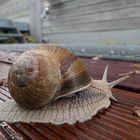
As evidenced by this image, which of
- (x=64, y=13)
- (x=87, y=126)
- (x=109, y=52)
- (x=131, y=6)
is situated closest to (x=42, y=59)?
(x=87, y=126)

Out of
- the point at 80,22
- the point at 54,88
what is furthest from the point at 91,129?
the point at 80,22

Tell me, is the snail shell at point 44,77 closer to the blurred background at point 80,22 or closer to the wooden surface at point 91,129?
the wooden surface at point 91,129

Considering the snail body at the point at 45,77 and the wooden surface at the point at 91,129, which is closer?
the wooden surface at the point at 91,129

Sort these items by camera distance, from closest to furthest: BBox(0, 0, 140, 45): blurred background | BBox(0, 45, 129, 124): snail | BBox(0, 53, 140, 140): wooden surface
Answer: BBox(0, 53, 140, 140): wooden surface → BBox(0, 45, 129, 124): snail → BBox(0, 0, 140, 45): blurred background

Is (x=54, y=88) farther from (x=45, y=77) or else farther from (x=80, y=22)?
(x=80, y=22)

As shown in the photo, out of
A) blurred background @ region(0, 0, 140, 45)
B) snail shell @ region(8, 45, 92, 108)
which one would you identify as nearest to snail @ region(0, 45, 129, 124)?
snail shell @ region(8, 45, 92, 108)

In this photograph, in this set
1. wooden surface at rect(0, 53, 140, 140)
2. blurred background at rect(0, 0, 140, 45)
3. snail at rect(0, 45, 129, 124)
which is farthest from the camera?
blurred background at rect(0, 0, 140, 45)

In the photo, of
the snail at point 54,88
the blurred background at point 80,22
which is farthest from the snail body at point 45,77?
the blurred background at point 80,22

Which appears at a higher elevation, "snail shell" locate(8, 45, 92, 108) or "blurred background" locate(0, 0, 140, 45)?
"snail shell" locate(8, 45, 92, 108)

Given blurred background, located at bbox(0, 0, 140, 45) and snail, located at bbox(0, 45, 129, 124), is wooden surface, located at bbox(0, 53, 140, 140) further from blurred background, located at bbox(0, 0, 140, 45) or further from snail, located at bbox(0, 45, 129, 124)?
blurred background, located at bbox(0, 0, 140, 45)
